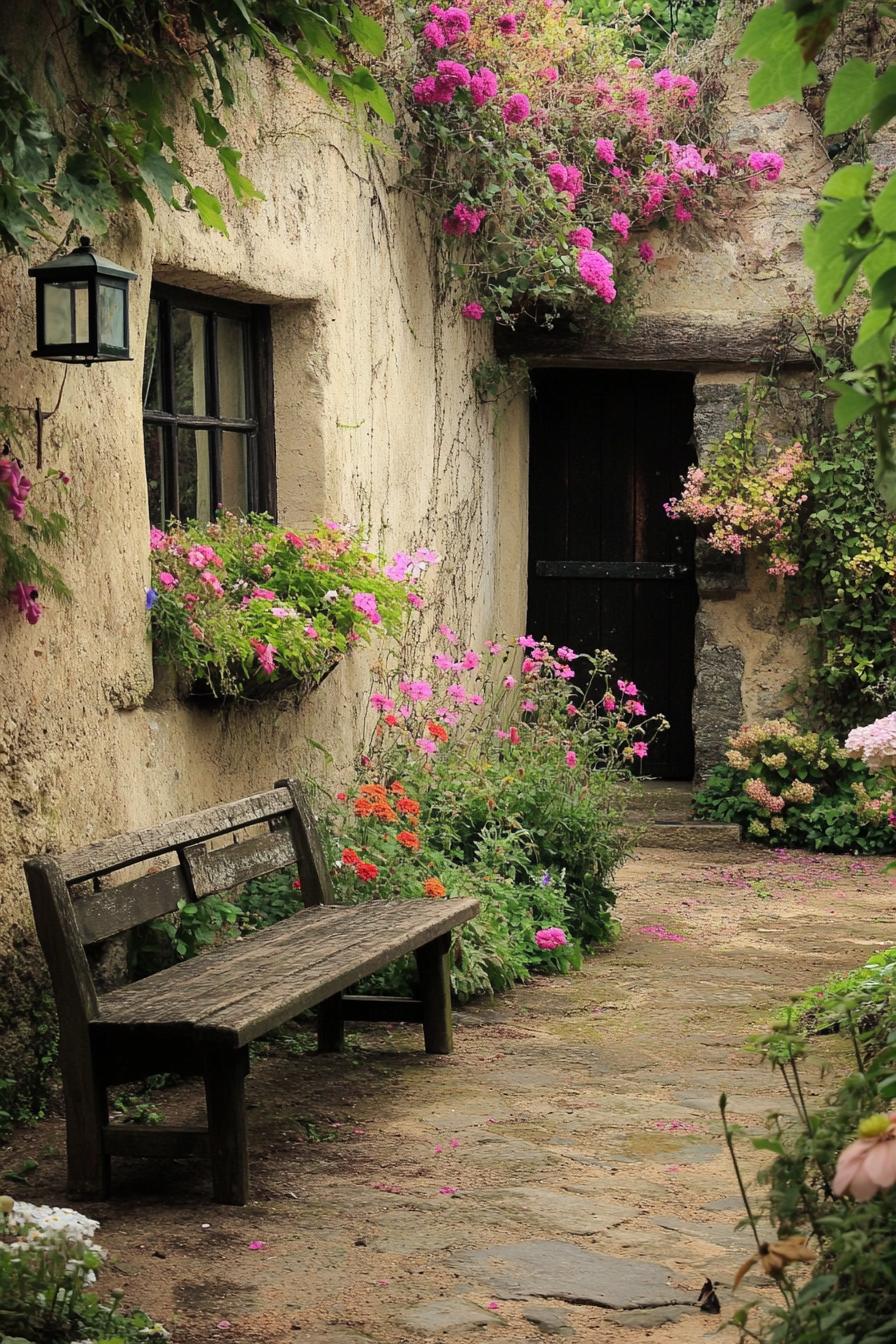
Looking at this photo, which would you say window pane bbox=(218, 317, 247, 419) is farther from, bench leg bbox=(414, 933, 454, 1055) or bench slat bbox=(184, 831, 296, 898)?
bench leg bbox=(414, 933, 454, 1055)

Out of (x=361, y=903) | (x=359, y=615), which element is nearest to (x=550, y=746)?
(x=359, y=615)

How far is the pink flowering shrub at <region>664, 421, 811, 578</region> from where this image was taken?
8523mm

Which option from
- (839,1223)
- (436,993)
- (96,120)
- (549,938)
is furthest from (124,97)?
(839,1223)

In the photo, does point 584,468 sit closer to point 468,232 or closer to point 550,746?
point 468,232

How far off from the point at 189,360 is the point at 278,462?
66 centimetres

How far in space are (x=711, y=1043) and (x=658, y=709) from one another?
185 inches

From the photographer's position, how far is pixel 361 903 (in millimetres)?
5109

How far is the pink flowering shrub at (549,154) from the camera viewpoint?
23.1ft

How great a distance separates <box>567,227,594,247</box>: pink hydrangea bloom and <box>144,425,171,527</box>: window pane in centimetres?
309

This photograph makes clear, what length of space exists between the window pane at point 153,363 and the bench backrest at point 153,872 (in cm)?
137

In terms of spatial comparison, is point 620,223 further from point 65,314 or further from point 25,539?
point 25,539

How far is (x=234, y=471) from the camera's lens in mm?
6012

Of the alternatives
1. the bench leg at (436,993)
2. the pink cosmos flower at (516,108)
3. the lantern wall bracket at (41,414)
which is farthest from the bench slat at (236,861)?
the pink cosmos flower at (516,108)

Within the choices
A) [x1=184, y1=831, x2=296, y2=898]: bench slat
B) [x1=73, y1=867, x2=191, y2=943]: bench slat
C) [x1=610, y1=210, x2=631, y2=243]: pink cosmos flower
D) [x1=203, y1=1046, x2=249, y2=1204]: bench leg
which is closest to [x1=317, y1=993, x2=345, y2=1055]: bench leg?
[x1=184, y1=831, x2=296, y2=898]: bench slat
